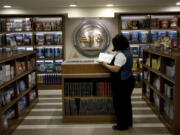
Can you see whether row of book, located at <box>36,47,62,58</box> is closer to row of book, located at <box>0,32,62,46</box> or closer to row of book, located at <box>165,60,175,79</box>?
row of book, located at <box>0,32,62,46</box>

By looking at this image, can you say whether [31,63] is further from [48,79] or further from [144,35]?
[144,35]

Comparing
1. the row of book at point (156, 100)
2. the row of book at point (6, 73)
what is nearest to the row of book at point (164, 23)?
the row of book at point (156, 100)

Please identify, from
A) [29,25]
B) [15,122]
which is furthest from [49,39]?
[15,122]

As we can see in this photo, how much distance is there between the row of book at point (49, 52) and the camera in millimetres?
6879

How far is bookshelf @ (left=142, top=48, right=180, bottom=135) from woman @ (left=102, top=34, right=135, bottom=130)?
68cm

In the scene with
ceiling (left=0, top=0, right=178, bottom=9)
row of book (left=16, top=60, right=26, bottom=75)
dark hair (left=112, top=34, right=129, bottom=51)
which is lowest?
row of book (left=16, top=60, right=26, bottom=75)

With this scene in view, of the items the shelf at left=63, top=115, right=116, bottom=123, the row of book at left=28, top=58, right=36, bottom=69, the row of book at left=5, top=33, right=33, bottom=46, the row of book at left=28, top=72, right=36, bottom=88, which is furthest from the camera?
the row of book at left=5, top=33, right=33, bottom=46

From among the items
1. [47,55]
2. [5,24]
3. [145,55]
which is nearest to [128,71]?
[145,55]

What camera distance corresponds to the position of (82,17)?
257 inches

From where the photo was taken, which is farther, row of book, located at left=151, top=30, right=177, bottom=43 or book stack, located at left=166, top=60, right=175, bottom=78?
row of book, located at left=151, top=30, right=177, bottom=43

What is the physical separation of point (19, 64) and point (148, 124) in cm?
283

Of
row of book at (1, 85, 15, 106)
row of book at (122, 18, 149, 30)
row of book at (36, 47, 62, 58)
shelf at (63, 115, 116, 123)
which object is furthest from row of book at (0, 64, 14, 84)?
row of book at (122, 18, 149, 30)

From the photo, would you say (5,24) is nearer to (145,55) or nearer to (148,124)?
(145,55)

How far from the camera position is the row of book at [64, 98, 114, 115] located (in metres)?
4.20
